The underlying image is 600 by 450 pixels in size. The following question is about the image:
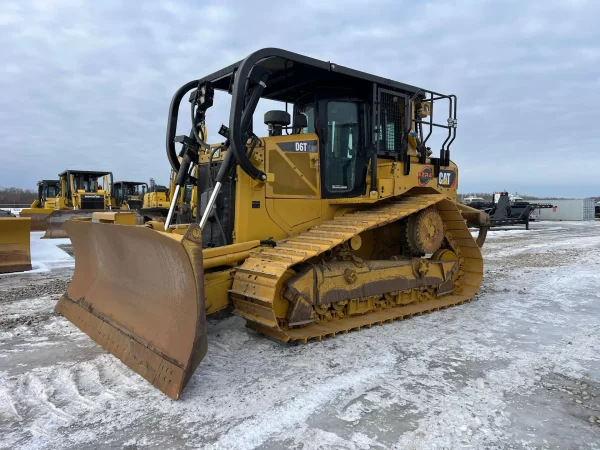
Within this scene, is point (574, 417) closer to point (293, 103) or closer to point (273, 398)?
point (273, 398)

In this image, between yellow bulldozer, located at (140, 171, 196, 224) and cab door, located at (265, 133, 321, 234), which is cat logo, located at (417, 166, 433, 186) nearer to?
cab door, located at (265, 133, 321, 234)

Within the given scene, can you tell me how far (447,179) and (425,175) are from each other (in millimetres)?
→ 684

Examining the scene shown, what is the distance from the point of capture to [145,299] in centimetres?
435

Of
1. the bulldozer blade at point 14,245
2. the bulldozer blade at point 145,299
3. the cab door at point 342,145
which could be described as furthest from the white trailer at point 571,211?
the bulldozer blade at point 145,299

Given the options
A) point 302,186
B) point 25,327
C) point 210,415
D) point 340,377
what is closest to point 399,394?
point 340,377

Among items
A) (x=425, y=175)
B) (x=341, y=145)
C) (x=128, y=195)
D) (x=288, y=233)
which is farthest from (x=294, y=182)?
(x=128, y=195)

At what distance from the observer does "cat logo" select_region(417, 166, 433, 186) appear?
21.6 ft

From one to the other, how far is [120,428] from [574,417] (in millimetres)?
3120

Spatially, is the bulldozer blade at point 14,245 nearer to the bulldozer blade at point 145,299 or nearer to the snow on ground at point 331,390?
the snow on ground at point 331,390

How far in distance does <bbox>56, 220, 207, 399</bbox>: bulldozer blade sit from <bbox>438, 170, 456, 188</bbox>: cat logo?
180 inches

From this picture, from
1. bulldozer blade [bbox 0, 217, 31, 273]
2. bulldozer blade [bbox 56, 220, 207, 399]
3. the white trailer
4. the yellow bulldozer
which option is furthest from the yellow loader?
the white trailer

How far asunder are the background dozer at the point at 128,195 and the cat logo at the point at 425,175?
19920 mm

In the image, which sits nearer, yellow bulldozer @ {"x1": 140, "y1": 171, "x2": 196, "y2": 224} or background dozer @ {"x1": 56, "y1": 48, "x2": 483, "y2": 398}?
background dozer @ {"x1": 56, "y1": 48, "x2": 483, "y2": 398}

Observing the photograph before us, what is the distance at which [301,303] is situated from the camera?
4.67 m
